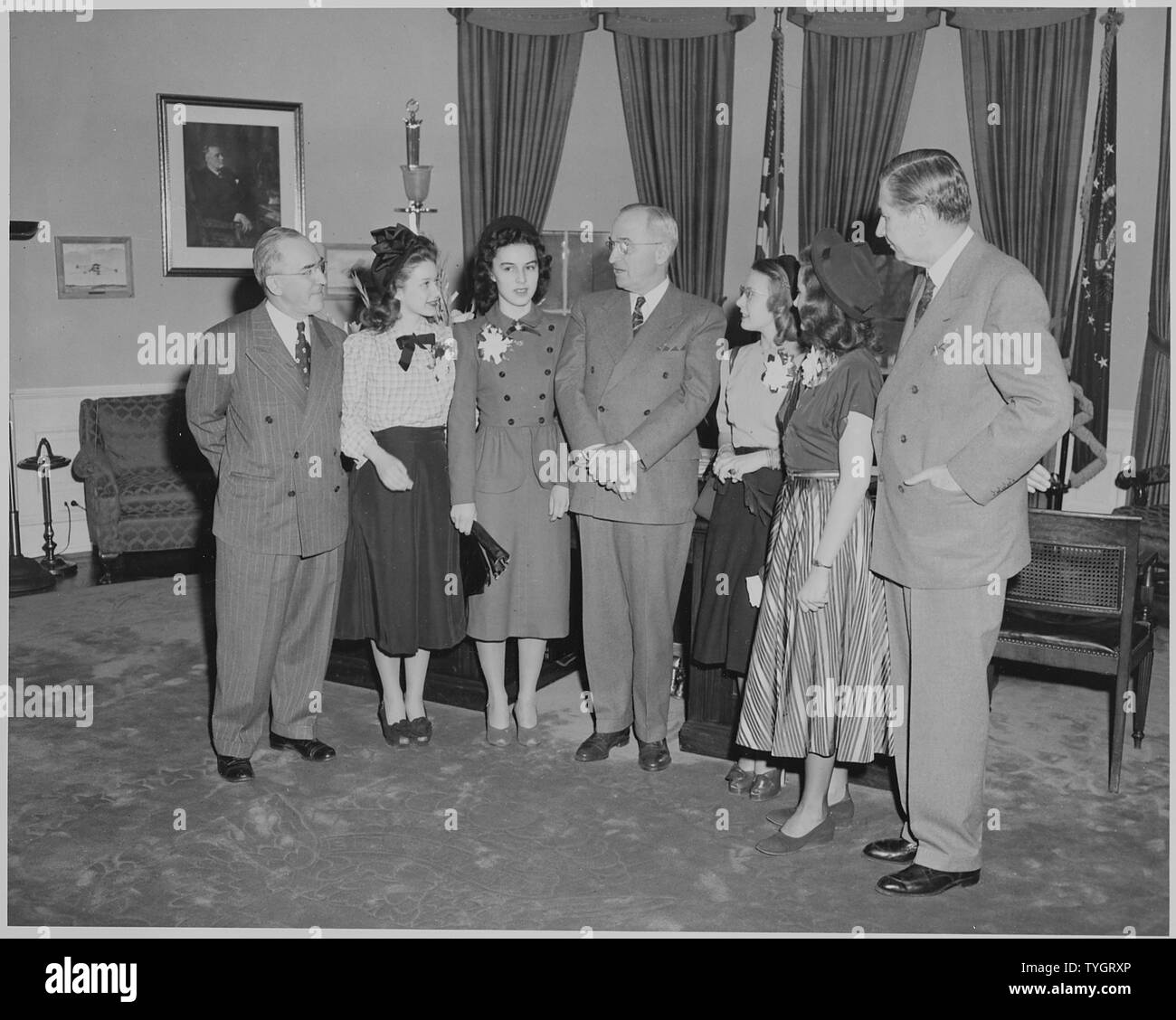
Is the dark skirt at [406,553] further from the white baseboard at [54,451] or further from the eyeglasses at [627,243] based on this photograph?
the white baseboard at [54,451]

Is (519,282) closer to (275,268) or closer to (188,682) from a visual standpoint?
(275,268)

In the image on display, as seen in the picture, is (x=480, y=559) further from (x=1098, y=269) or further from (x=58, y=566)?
(x=1098, y=269)

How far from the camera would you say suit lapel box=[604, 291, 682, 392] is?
3785 mm

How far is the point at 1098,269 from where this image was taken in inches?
276

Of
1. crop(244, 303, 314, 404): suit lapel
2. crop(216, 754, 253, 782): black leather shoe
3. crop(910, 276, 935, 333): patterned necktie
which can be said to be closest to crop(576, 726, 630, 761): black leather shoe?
crop(216, 754, 253, 782): black leather shoe

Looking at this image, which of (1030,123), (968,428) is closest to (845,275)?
(968,428)

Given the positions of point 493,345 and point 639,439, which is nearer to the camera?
point 639,439

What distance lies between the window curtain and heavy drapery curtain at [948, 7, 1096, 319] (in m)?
1.56

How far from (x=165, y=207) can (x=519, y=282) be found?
4.66 meters

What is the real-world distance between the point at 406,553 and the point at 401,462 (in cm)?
31

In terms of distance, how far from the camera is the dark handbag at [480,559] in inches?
157

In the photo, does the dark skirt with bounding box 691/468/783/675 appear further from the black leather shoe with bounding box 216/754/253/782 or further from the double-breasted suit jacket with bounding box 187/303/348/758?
the black leather shoe with bounding box 216/754/253/782

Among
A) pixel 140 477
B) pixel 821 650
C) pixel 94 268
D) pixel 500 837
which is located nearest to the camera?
pixel 821 650

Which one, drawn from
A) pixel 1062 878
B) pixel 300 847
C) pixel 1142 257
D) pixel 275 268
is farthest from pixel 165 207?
pixel 1062 878
